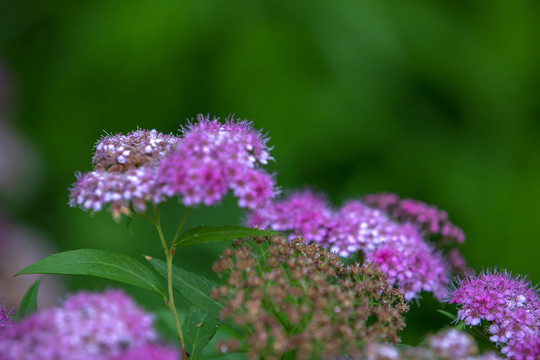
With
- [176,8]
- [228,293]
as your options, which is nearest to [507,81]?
[176,8]

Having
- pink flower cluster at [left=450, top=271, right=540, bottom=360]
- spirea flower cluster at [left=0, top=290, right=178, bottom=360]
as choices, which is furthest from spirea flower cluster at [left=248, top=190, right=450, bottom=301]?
spirea flower cluster at [left=0, top=290, right=178, bottom=360]

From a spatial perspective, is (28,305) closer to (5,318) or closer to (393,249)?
(5,318)

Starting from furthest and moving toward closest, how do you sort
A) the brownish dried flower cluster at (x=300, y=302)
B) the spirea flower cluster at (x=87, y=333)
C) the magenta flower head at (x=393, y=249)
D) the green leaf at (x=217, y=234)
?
the magenta flower head at (x=393, y=249) < the green leaf at (x=217, y=234) < the brownish dried flower cluster at (x=300, y=302) < the spirea flower cluster at (x=87, y=333)

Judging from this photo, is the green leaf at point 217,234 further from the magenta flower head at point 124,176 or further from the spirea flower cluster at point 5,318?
the spirea flower cluster at point 5,318

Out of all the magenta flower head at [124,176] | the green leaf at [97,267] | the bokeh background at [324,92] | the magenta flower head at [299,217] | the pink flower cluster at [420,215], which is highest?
the bokeh background at [324,92]

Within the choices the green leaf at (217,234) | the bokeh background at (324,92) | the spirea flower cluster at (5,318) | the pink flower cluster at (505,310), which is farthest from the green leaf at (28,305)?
the bokeh background at (324,92)

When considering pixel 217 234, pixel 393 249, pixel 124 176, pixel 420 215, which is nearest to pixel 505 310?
pixel 393 249

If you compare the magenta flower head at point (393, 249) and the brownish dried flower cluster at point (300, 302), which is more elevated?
the magenta flower head at point (393, 249)
